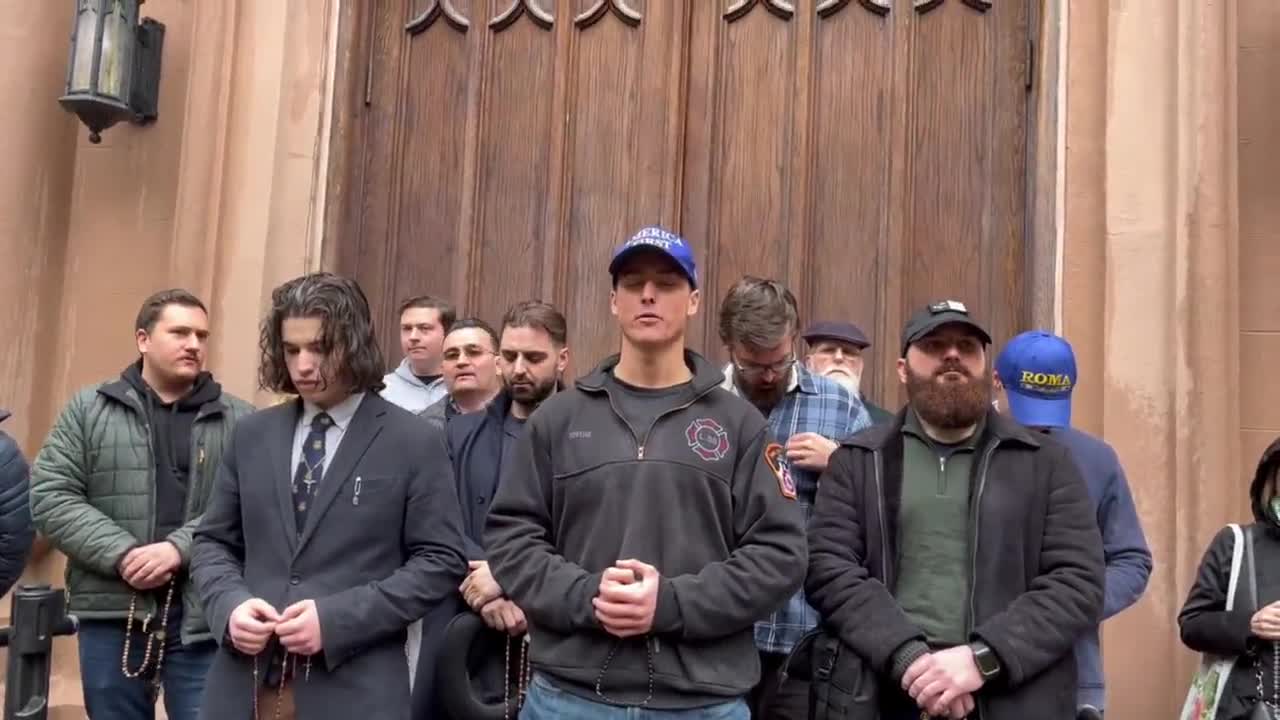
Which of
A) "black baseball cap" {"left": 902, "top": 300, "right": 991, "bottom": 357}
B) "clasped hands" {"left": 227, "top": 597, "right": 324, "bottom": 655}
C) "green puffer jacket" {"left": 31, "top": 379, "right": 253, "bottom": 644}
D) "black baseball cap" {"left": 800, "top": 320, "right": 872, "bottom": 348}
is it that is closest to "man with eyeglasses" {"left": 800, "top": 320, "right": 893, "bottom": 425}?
"black baseball cap" {"left": 800, "top": 320, "right": 872, "bottom": 348}

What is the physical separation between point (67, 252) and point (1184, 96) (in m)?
4.15

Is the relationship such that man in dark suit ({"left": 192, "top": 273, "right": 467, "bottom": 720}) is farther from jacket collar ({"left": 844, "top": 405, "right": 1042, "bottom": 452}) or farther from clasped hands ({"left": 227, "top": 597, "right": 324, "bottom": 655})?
jacket collar ({"left": 844, "top": 405, "right": 1042, "bottom": 452})

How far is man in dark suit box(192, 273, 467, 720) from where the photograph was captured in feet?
9.16

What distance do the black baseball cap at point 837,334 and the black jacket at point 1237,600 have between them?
1222mm

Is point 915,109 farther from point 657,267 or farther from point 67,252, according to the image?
point 67,252

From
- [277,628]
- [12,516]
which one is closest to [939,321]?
[277,628]

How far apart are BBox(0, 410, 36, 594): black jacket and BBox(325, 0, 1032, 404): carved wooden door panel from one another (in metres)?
1.56

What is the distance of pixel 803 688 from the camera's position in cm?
312

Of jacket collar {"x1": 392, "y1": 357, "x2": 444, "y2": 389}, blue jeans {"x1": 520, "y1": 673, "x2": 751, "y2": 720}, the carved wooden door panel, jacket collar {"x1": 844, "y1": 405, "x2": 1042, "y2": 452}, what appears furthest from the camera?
the carved wooden door panel

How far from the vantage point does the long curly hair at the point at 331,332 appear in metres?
3.00

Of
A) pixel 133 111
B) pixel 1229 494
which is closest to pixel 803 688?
pixel 1229 494

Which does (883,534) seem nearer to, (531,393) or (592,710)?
(592,710)

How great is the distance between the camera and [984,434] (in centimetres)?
303

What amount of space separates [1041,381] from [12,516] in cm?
295
